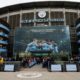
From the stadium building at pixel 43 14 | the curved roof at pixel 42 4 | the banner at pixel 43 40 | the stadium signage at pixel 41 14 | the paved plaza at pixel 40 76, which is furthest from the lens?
the curved roof at pixel 42 4

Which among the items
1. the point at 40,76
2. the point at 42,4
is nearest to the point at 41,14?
the point at 42,4

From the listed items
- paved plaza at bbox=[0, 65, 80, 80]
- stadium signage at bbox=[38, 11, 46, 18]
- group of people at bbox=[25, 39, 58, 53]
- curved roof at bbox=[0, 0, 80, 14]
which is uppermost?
curved roof at bbox=[0, 0, 80, 14]

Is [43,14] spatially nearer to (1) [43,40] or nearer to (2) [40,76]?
(1) [43,40]

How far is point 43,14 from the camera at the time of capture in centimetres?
6738

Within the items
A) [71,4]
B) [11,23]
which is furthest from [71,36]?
[11,23]

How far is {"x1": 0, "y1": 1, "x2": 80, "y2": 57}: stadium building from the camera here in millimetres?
Result: 66625

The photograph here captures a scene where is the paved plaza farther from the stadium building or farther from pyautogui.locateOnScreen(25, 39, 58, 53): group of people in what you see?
the stadium building

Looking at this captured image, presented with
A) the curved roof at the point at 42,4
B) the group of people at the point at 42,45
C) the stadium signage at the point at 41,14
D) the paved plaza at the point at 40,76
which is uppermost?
the curved roof at the point at 42,4

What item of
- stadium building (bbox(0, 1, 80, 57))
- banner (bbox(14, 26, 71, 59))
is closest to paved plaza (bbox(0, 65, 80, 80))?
banner (bbox(14, 26, 71, 59))

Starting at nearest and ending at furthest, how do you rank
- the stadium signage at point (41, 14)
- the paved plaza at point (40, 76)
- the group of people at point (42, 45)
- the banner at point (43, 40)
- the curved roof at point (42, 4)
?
the paved plaza at point (40, 76), the banner at point (43, 40), the group of people at point (42, 45), the stadium signage at point (41, 14), the curved roof at point (42, 4)

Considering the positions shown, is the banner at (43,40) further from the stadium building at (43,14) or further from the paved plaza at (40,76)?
the paved plaza at (40,76)

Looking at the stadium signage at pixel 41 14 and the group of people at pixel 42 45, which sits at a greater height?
the stadium signage at pixel 41 14

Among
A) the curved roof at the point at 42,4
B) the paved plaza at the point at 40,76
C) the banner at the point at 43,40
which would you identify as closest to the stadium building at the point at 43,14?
the curved roof at the point at 42,4

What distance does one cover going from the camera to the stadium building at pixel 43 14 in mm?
66625
